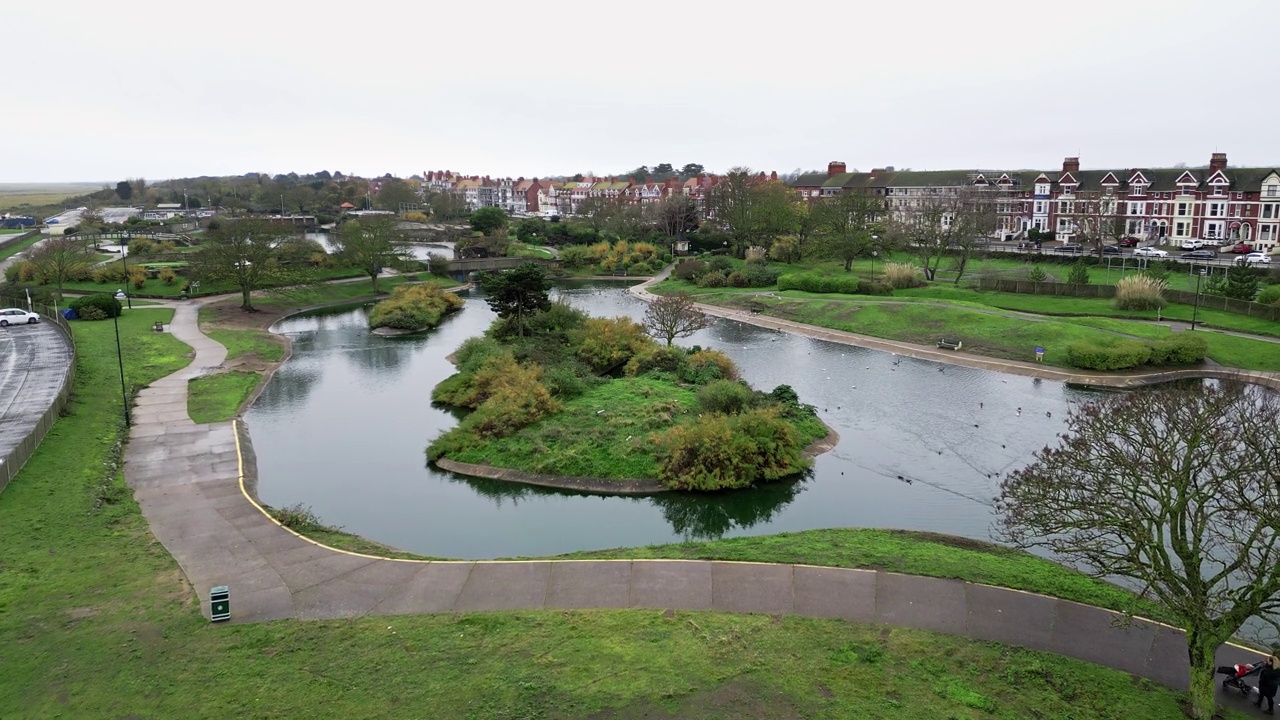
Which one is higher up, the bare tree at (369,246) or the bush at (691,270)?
the bare tree at (369,246)

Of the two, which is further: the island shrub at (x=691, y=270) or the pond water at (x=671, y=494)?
the island shrub at (x=691, y=270)

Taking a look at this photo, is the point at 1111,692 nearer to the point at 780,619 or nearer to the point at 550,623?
the point at 780,619

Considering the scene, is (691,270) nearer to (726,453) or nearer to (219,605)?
(726,453)

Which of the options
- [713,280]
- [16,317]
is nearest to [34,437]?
[16,317]

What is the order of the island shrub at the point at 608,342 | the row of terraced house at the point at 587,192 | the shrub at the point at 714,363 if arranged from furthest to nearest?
the row of terraced house at the point at 587,192 → the island shrub at the point at 608,342 → the shrub at the point at 714,363

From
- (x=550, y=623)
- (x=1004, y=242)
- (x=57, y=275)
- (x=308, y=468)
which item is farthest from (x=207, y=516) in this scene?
(x=1004, y=242)

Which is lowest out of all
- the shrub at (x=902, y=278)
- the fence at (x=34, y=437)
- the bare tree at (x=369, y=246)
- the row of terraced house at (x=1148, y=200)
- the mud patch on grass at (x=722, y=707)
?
the mud patch on grass at (x=722, y=707)

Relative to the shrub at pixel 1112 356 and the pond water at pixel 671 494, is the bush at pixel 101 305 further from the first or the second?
the shrub at pixel 1112 356

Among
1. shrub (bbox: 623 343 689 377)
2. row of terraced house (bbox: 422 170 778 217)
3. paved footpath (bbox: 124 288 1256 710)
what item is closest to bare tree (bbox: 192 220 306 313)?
shrub (bbox: 623 343 689 377)

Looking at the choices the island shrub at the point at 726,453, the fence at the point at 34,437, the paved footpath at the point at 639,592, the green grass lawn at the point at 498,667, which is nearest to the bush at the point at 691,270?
the island shrub at the point at 726,453
